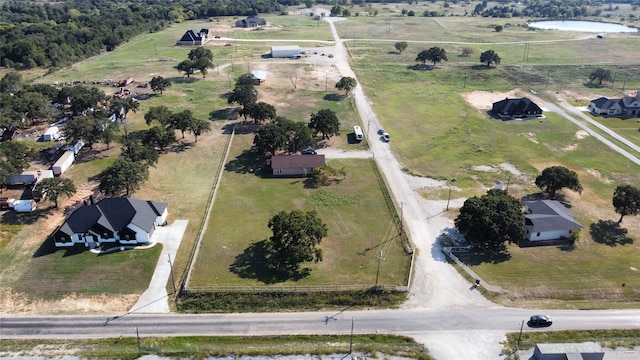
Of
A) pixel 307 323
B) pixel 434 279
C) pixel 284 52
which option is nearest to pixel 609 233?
pixel 434 279

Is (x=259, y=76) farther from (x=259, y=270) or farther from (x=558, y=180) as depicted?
(x=558, y=180)

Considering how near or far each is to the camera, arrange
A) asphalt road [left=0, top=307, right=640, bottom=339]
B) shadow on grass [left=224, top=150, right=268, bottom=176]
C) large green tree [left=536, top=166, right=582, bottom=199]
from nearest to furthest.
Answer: asphalt road [left=0, top=307, right=640, bottom=339], large green tree [left=536, top=166, right=582, bottom=199], shadow on grass [left=224, top=150, right=268, bottom=176]

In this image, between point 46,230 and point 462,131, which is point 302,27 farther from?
point 46,230

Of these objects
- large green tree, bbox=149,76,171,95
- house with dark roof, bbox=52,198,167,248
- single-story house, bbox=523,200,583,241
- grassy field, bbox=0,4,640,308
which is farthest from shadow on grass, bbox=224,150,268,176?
large green tree, bbox=149,76,171,95

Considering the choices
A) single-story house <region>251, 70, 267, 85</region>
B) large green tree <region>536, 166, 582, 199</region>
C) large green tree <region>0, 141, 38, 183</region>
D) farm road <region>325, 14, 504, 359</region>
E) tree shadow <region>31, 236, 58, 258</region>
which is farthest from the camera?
single-story house <region>251, 70, 267, 85</region>

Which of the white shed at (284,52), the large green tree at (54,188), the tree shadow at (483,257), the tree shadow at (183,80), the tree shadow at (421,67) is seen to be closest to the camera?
the tree shadow at (483,257)

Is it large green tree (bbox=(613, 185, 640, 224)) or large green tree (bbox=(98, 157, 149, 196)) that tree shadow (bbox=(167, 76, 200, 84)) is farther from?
large green tree (bbox=(613, 185, 640, 224))

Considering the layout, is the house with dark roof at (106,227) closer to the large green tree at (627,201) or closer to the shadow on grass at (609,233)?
the shadow on grass at (609,233)

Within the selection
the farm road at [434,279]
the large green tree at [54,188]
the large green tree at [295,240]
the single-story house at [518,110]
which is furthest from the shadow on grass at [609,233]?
the large green tree at [54,188]
